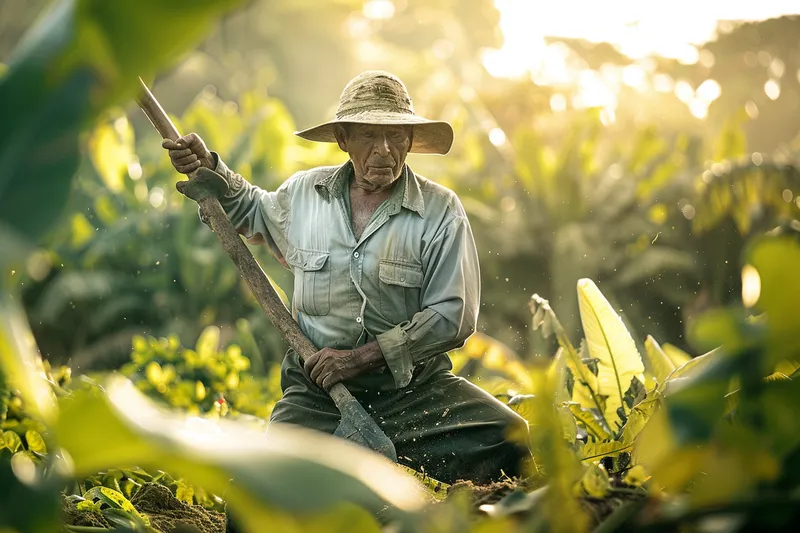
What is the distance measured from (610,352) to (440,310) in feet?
2.94

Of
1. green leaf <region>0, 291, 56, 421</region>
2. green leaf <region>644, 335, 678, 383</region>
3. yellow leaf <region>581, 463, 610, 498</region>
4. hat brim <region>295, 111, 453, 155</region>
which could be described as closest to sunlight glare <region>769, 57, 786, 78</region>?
green leaf <region>644, 335, 678, 383</region>

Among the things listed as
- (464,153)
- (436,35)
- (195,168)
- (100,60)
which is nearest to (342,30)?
(436,35)

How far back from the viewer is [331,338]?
3746 mm

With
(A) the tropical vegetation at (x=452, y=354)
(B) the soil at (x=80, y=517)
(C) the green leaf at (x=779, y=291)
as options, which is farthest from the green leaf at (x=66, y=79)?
(B) the soil at (x=80, y=517)

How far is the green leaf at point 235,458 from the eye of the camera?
1.30 meters

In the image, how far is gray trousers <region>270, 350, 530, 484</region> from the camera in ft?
12.2

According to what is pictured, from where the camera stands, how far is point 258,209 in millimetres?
3979

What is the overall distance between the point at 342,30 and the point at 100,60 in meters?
35.6

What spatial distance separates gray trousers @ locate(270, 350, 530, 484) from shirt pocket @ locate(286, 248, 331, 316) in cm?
28

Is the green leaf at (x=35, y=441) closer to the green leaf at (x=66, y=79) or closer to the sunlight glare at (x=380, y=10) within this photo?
the green leaf at (x=66, y=79)

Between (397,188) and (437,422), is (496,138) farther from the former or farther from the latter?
(437,422)

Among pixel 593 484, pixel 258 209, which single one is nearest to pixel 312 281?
pixel 258 209

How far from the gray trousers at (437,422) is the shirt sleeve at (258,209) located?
1.85 feet

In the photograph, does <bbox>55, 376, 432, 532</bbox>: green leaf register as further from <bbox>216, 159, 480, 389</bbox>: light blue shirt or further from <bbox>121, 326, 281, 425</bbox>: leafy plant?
<bbox>121, 326, 281, 425</bbox>: leafy plant
